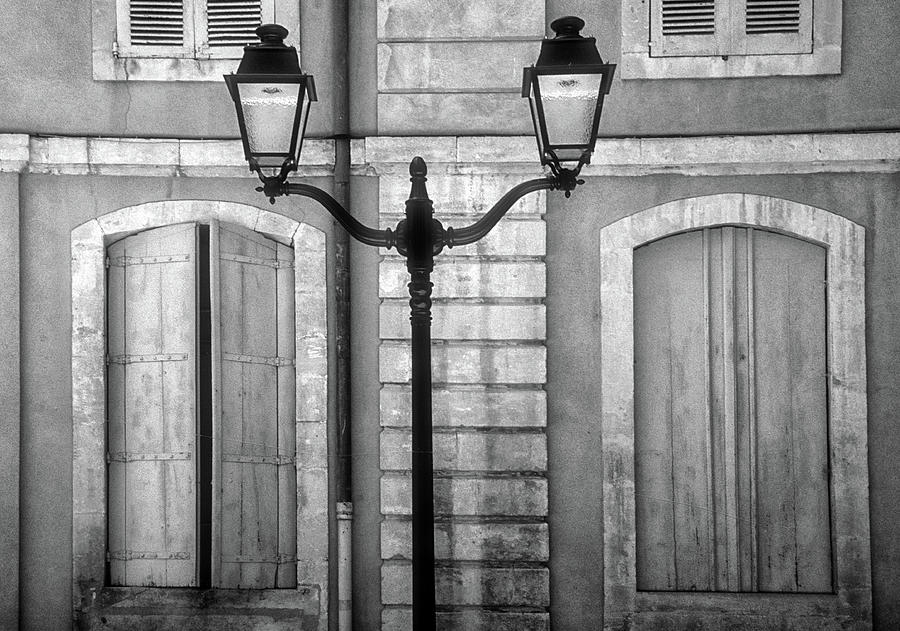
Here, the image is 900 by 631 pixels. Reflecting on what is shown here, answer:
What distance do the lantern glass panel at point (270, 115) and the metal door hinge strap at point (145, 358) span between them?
2.61 meters

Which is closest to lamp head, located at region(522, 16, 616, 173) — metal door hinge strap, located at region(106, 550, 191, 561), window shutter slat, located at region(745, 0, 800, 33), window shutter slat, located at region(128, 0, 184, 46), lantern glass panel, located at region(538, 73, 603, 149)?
lantern glass panel, located at region(538, 73, 603, 149)

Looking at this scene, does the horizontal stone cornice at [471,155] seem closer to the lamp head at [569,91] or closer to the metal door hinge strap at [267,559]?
the lamp head at [569,91]

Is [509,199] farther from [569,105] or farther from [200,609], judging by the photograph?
[200,609]

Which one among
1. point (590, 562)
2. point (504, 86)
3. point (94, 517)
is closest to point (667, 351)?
point (590, 562)

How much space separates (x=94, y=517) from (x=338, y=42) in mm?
3577

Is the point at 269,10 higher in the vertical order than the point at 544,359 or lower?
higher

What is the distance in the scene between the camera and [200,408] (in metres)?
5.91

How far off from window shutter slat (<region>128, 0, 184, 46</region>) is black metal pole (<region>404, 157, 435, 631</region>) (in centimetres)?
298

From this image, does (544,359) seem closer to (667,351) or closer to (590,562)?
(667,351)

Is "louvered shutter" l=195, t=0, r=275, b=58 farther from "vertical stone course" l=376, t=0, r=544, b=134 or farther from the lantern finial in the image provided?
the lantern finial

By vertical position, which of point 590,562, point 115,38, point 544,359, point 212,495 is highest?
point 115,38

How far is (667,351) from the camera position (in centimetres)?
587

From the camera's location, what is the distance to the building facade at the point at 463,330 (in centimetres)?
573

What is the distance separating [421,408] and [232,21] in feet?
11.4
